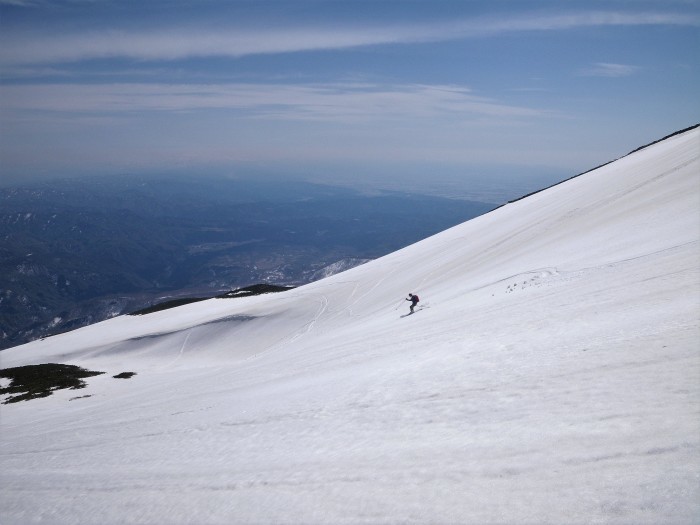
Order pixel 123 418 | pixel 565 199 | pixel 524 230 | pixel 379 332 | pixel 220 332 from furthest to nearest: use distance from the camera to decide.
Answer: pixel 220 332 → pixel 565 199 → pixel 524 230 → pixel 379 332 → pixel 123 418

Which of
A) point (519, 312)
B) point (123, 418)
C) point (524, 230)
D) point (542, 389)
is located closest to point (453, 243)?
point (524, 230)

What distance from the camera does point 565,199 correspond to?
42219 mm

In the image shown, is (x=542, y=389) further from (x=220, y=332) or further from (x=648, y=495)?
(x=220, y=332)

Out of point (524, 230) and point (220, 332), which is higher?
point (524, 230)

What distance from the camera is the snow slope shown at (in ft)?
22.3

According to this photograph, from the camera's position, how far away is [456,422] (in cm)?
941

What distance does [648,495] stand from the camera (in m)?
5.79

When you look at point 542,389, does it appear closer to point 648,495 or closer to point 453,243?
point 648,495

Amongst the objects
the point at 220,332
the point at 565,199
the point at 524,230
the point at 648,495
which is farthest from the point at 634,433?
the point at 220,332

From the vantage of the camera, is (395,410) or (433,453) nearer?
(433,453)

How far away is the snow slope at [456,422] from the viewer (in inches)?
268

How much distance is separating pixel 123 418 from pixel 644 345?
19535 millimetres

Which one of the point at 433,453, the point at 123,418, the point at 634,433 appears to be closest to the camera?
the point at 634,433

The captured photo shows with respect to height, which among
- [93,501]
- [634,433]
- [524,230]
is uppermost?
[524,230]
